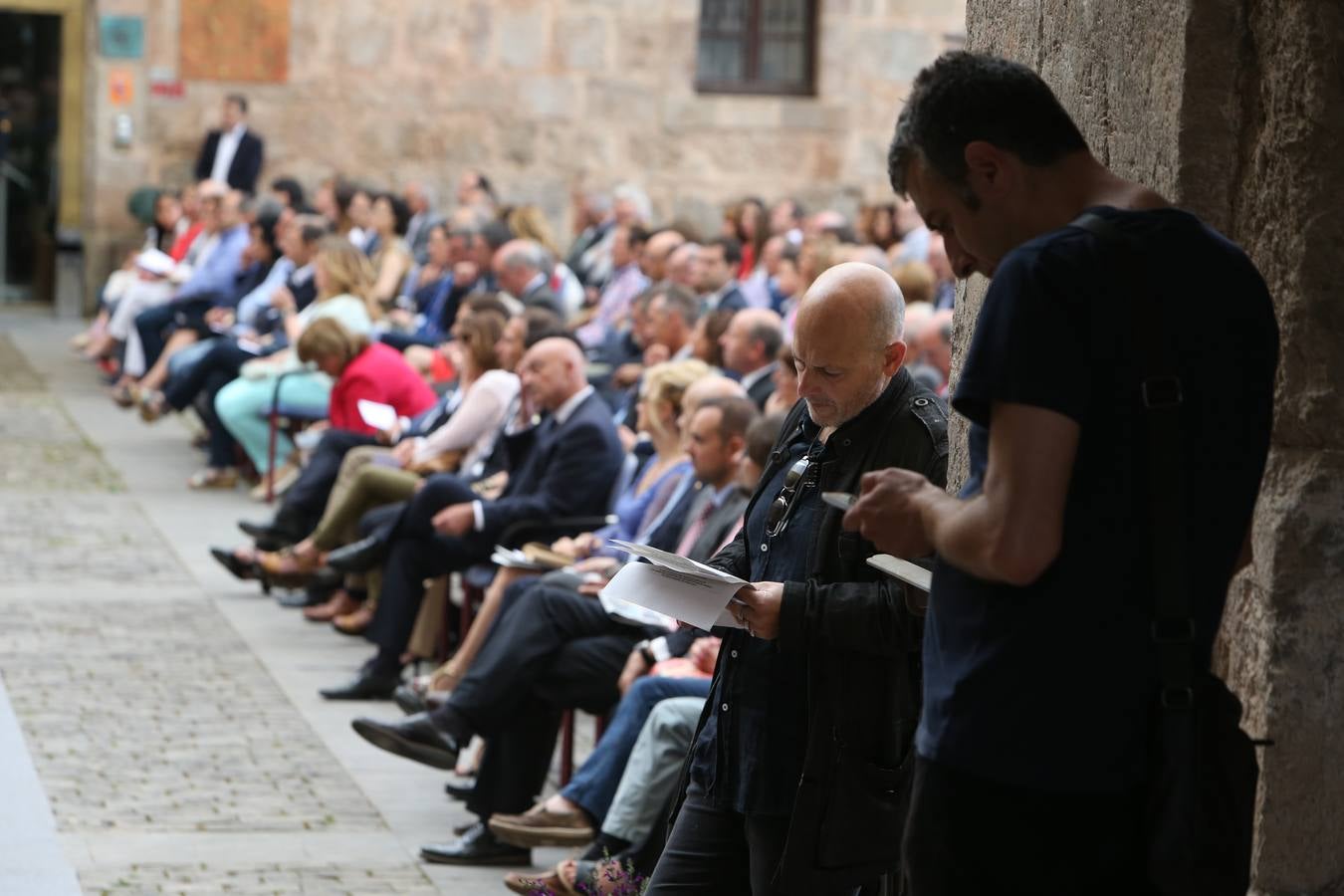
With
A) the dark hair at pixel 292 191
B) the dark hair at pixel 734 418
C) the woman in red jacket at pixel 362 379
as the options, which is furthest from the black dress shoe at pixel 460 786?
the dark hair at pixel 292 191

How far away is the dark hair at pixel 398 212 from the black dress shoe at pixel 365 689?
859cm

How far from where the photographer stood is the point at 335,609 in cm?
908

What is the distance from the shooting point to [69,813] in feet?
20.0

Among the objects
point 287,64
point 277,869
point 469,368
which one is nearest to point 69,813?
point 277,869

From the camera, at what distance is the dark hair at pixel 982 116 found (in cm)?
256

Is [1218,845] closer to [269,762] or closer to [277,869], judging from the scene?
[277,869]

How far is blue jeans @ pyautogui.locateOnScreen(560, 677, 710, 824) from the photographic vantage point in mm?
5477

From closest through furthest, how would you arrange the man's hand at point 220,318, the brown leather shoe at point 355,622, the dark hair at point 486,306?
1. the brown leather shoe at point 355,622
2. the dark hair at point 486,306
3. the man's hand at point 220,318

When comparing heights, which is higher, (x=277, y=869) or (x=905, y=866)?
(x=905, y=866)

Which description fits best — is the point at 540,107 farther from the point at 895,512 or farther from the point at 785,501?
the point at 895,512

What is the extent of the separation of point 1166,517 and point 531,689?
3766mm

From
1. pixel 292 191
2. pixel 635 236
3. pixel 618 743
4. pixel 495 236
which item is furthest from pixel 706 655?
pixel 292 191

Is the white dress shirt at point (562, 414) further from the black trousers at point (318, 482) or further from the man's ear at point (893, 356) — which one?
the man's ear at point (893, 356)

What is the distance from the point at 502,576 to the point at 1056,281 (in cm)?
485
